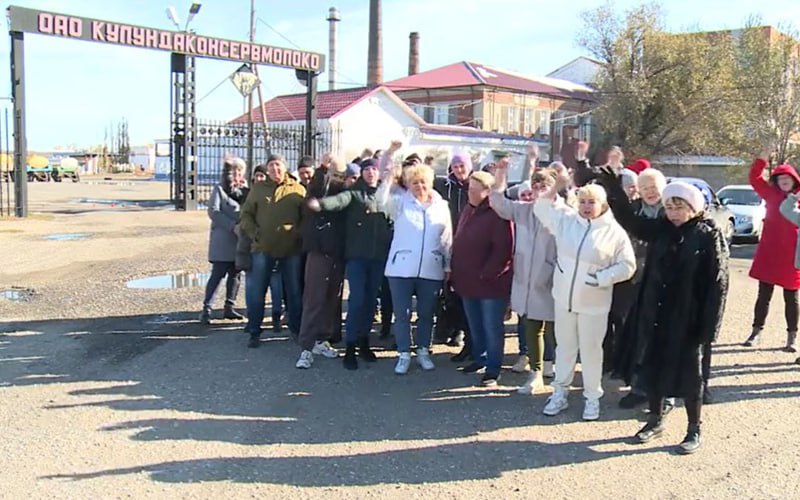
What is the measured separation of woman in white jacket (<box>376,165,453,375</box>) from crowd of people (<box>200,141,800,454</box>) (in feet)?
0.04

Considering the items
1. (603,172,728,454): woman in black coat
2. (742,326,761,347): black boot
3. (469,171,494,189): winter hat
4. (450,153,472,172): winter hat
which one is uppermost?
(450,153,472,172): winter hat

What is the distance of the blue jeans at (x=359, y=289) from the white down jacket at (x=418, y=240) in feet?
0.94

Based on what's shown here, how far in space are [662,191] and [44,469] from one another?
4295 mm

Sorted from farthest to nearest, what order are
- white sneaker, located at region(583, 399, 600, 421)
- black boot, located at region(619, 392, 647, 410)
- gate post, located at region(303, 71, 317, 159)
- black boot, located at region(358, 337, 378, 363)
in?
gate post, located at region(303, 71, 317, 159) → black boot, located at region(358, 337, 378, 363) → black boot, located at region(619, 392, 647, 410) → white sneaker, located at region(583, 399, 600, 421)

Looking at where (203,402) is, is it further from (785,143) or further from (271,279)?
(785,143)

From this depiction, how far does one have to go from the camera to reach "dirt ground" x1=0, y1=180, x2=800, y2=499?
4109 mm

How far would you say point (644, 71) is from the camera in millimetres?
42656

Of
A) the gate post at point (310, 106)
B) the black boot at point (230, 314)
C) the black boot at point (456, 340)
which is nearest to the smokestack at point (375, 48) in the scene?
the gate post at point (310, 106)

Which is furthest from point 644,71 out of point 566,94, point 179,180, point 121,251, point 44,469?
point 44,469

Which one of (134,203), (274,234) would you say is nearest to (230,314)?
(274,234)

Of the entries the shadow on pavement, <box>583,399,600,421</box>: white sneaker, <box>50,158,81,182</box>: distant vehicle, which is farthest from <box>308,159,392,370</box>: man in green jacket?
<box>50,158,81,182</box>: distant vehicle

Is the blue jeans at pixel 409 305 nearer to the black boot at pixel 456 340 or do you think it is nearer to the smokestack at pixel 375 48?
the black boot at pixel 456 340

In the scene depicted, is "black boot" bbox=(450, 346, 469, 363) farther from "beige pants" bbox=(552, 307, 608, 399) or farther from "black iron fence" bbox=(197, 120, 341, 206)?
"black iron fence" bbox=(197, 120, 341, 206)

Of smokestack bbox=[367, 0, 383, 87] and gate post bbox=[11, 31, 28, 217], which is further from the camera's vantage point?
smokestack bbox=[367, 0, 383, 87]
